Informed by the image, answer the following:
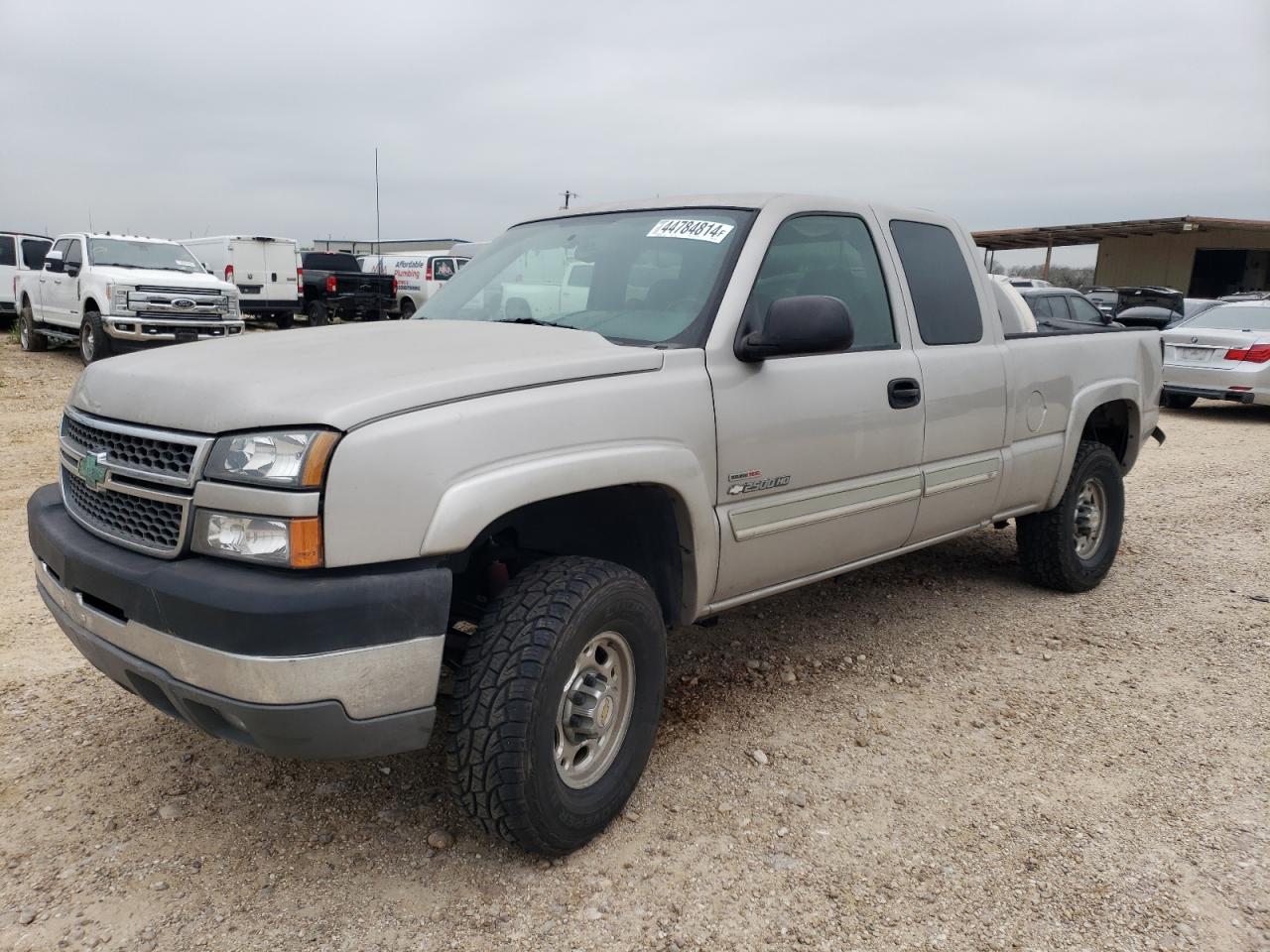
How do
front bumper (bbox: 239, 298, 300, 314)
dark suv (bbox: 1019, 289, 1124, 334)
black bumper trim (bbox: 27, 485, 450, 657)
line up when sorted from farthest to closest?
front bumper (bbox: 239, 298, 300, 314) → dark suv (bbox: 1019, 289, 1124, 334) → black bumper trim (bbox: 27, 485, 450, 657)

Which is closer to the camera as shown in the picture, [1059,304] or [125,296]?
[1059,304]

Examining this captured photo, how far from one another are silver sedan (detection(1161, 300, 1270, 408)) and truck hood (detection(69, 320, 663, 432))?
11.0m

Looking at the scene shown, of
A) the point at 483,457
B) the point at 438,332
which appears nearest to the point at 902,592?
the point at 438,332

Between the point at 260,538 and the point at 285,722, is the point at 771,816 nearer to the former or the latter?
the point at 285,722

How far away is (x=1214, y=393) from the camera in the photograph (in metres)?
12.3

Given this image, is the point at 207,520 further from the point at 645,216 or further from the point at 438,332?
the point at 645,216

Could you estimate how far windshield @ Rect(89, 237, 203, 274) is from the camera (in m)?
14.4

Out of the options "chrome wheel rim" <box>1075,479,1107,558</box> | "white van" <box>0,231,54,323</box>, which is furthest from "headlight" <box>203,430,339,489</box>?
"white van" <box>0,231,54,323</box>

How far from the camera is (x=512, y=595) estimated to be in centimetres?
269

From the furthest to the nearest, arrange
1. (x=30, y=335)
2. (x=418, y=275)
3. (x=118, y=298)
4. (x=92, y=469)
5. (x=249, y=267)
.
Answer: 1. (x=418, y=275)
2. (x=249, y=267)
3. (x=30, y=335)
4. (x=118, y=298)
5. (x=92, y=469)

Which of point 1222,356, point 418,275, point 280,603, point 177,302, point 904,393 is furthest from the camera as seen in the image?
point 418,275

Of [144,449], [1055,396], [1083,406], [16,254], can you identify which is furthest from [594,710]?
[16,254]

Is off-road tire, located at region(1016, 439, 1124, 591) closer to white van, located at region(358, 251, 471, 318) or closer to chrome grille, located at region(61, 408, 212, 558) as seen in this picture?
chrome grille, located at region(61, 408, 212, 558)

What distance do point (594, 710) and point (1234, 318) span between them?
515 inches
